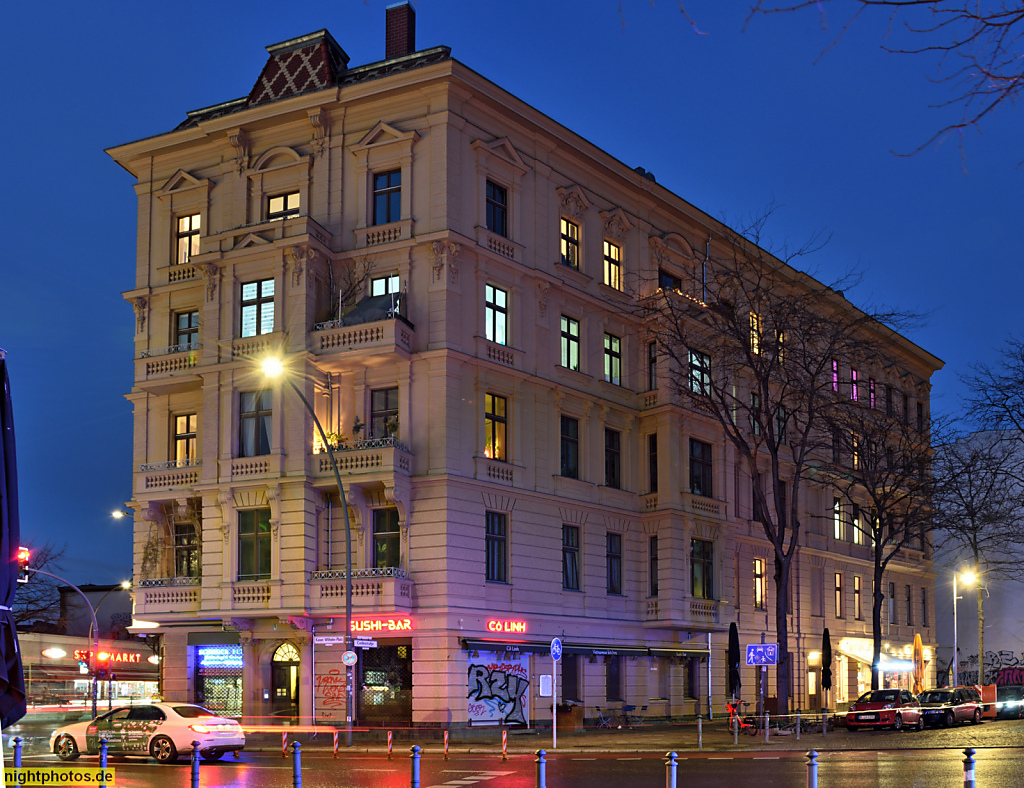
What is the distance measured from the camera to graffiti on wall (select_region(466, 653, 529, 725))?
1524 inches

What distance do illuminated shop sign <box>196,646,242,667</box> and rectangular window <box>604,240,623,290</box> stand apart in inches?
758

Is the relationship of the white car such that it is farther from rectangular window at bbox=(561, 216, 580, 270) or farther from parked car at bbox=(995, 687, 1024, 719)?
parked car at bbox=(995, 687, 1024, 719)

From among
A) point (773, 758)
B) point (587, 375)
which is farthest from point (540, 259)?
point (773, 758)

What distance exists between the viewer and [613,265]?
1866 inches

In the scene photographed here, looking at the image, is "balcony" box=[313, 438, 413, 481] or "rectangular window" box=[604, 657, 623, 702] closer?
"balcony" box=[313, 438, 413, 481]

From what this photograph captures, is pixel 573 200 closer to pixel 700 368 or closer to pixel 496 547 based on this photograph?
pixel 700 368

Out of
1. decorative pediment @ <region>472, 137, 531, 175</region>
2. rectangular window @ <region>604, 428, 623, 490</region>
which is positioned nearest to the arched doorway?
rectangular window @ <region>604, 428, 623, 490</region>

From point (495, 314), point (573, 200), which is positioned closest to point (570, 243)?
point (573, 200)

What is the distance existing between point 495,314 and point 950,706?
22.8 meters

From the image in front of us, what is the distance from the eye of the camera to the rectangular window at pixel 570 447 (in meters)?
43.8

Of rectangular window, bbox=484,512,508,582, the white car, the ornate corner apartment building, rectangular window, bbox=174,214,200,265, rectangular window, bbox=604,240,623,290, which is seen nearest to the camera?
the white car

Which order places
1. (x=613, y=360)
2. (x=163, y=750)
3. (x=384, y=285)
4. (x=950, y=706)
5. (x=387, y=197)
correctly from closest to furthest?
(x=163, y=750) < (x=384, y=285) < (x=387, y=197) < (x=950, y=706) < (x=613, y=360)

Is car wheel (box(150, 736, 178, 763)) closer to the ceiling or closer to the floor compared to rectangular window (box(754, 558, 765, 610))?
closer to the floor

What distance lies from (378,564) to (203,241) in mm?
13048
